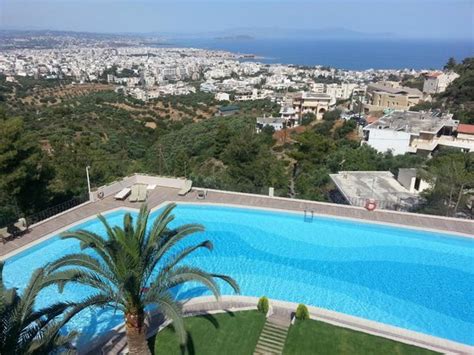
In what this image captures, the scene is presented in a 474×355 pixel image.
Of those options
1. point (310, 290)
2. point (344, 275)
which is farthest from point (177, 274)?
point (344, 275)

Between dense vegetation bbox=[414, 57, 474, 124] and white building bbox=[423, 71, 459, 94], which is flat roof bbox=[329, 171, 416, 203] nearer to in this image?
dense vegetation bbox=[414, 57, 474, 124]

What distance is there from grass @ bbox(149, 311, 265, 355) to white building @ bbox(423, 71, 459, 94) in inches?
2435

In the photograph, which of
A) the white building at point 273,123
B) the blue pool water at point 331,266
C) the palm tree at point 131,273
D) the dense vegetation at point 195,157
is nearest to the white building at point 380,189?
the dense vegetation at point 195,157

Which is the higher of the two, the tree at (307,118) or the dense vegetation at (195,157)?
the dense vegetation at (195,157)

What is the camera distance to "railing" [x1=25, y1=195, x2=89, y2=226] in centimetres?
1659

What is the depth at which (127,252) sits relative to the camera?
7.85 meters

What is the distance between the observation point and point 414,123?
3441 cm

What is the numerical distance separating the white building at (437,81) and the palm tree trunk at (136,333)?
64799 millimetres

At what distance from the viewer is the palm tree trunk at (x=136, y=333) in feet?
27.0

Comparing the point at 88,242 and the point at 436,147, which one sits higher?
the point at 88,242

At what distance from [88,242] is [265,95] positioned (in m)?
100

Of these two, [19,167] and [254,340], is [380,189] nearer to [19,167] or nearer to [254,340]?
[254,340]

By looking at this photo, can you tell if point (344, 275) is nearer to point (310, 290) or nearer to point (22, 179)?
point (310, 290)

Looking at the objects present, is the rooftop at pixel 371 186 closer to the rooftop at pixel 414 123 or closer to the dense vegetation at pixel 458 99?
the rooftop at pixel 414 123
